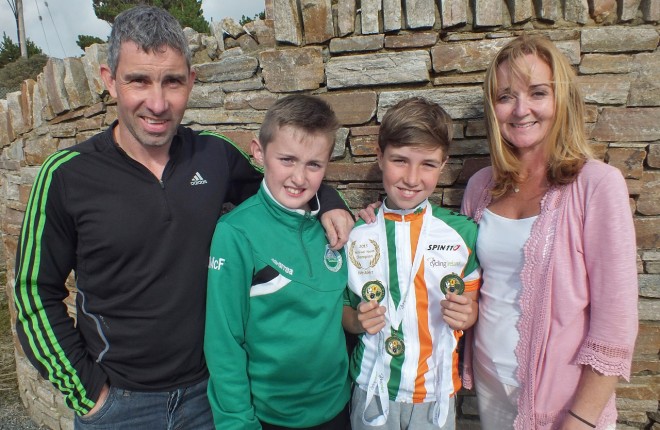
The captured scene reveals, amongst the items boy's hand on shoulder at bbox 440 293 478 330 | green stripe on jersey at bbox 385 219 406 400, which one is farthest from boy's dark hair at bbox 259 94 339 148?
boy's hand on shoulder at bbox 440 293 478 330

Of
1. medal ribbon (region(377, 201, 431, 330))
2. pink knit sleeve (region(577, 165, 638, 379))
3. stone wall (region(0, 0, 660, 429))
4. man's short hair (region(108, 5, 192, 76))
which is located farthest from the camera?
stone wall (region(0, 0, 660, 429))

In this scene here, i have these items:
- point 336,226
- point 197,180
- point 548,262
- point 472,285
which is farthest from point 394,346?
point 197,180

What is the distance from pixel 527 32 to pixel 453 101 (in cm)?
51

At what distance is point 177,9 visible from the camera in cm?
1568

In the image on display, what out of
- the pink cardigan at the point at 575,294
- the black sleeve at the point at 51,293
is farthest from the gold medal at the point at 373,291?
the black sleeve at the point at 51,293

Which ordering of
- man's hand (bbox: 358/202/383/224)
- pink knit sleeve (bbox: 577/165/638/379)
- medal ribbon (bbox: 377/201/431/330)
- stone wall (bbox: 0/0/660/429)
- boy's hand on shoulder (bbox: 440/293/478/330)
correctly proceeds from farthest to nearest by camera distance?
1. stone wall (bbox: 0/0/660/429)
2. man's hand (bbox: 358/202/383/224)
3. medal ribbon (bbox: 377/201/431/330)
4. boy's hand on shoulder (bbox: 440/293/478/330)
5. pink knit sleeve (bbox: 577/165/638/379)

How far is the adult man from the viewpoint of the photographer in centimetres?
176

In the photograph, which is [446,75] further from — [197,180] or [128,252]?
[128,252]

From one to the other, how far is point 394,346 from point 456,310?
316 mm

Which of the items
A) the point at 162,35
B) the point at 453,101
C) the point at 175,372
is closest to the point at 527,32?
the point at 453,101

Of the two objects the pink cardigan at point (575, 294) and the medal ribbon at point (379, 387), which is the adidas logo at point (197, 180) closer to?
the medal ribbon at point (379, 387)

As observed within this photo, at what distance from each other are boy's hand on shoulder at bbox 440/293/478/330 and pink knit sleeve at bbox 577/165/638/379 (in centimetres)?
45

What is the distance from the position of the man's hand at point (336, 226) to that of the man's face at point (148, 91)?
791mm

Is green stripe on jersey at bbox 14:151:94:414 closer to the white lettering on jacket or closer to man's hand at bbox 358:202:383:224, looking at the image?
the white lettering on jacket
